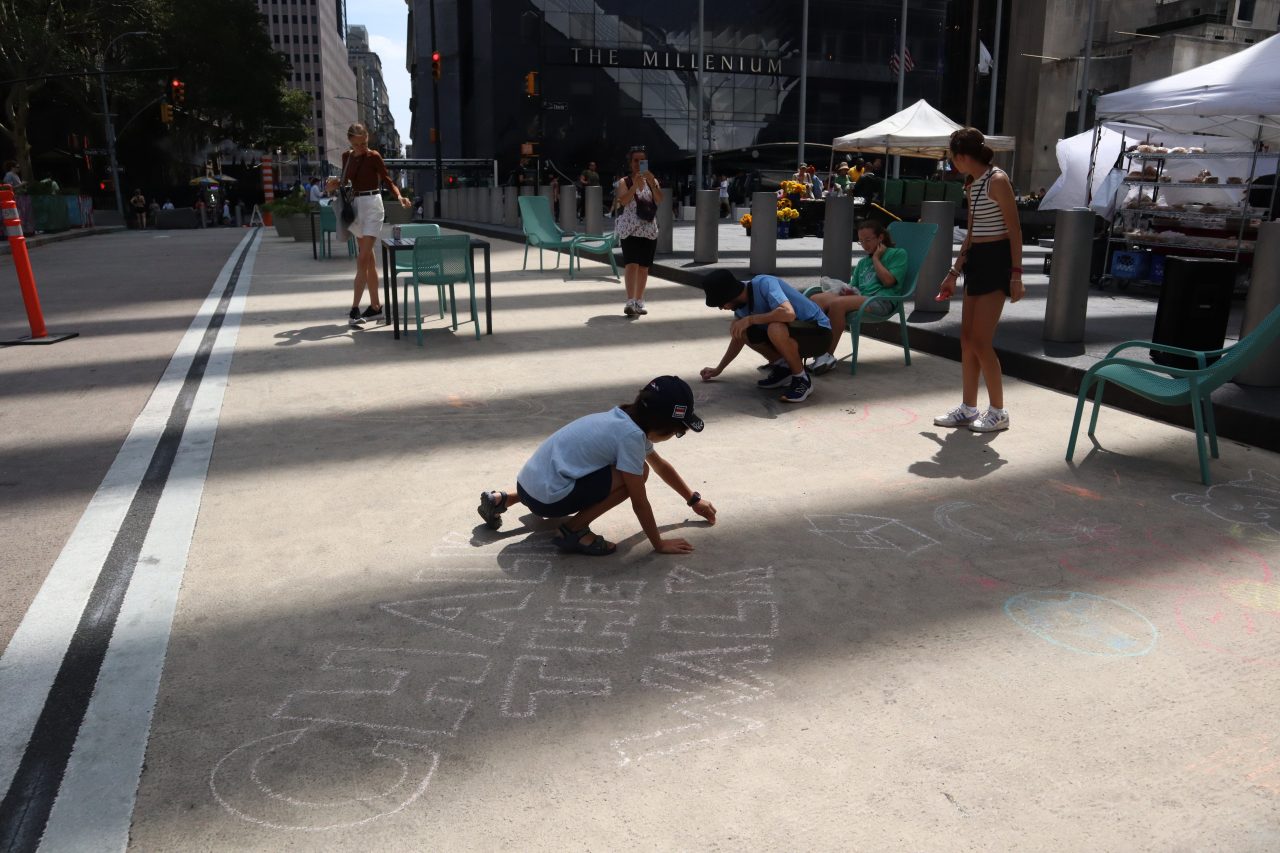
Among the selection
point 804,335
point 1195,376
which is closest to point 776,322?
point 804,335

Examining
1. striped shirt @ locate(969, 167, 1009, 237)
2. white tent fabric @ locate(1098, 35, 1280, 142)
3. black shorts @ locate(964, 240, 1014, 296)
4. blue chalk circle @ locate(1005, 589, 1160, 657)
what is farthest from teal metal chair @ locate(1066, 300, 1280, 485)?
white tent fabric @ locate(1098, 35, 1280, 142)

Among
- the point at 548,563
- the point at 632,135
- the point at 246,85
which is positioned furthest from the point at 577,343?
the point at 246,85

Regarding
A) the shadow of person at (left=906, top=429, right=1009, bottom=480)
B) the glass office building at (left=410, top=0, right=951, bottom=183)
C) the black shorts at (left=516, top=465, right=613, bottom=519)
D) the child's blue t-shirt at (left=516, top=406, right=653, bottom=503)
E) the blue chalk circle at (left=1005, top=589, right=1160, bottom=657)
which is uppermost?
the glass office building at (left=410, top=0, right=951, bottom=183)

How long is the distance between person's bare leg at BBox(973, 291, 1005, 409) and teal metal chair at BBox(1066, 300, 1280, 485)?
548mm

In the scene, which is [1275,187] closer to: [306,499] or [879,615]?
[879,615]

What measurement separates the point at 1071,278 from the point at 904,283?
1744 millimetres

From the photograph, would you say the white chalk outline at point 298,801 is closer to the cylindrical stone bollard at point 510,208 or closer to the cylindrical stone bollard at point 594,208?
the cylindrical stone bollard at point 594,208

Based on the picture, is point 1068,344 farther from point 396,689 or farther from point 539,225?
point 539,225

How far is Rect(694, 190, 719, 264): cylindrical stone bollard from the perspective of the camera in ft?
49.8

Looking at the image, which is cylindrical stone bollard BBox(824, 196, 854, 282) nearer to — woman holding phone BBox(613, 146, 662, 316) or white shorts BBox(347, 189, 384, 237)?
woman holding phone BBox(613, 146, 662, 316)

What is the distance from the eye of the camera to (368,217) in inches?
392

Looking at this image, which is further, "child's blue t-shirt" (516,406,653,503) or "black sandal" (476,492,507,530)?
"black sandal" (476,492,507,530)

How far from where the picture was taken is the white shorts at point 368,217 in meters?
9.92

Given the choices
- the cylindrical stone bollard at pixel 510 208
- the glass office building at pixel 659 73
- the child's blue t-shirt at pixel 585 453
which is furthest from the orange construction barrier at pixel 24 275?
the glass office building at pixel 659 73
